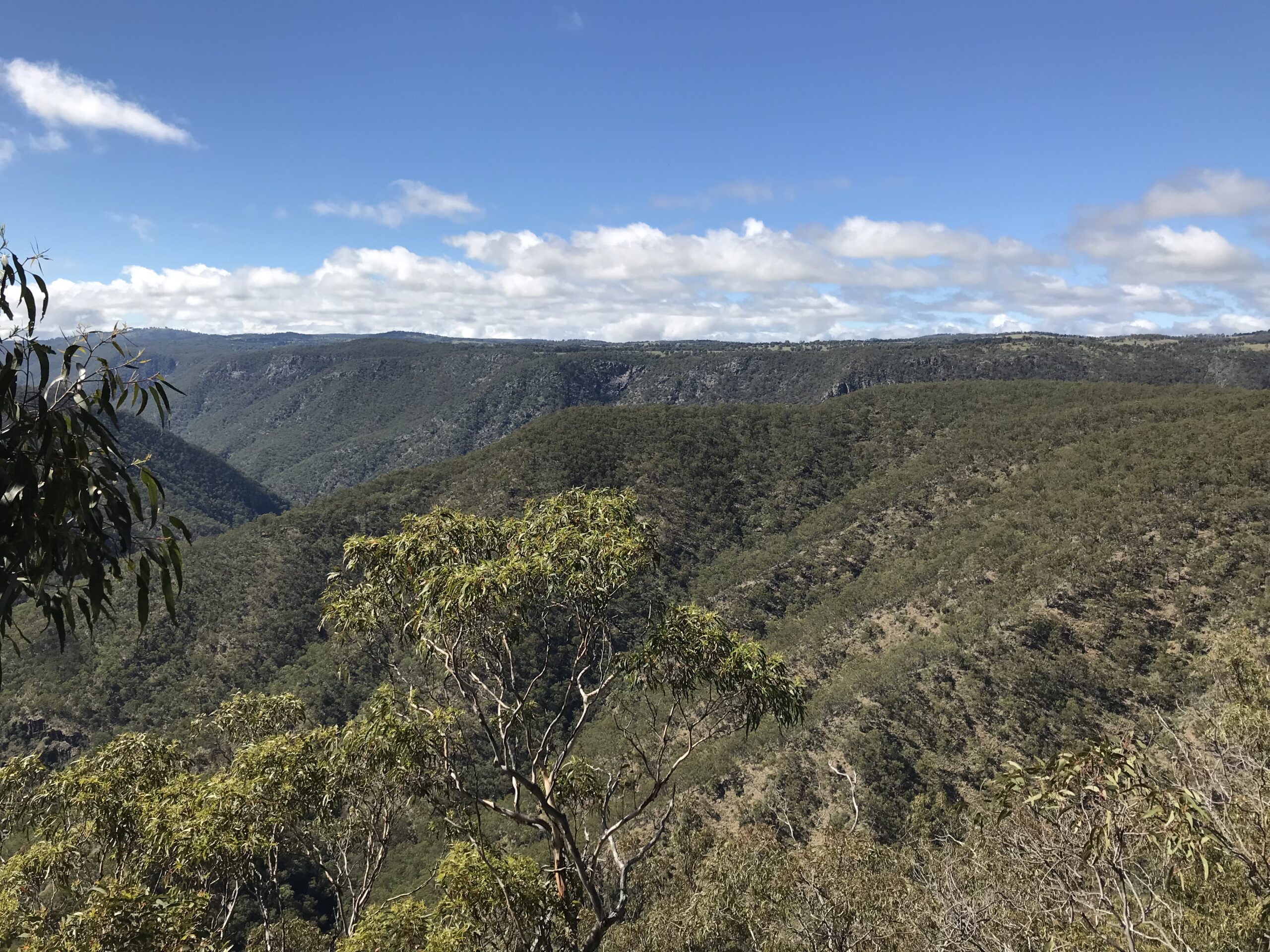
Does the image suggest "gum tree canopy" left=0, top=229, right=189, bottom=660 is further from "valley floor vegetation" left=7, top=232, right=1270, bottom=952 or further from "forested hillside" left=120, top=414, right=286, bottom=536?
"forested hillside" left=120, top=414, right=286, bottom=536

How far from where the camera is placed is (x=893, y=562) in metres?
63.2

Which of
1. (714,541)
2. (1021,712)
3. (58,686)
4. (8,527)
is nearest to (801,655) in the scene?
(1021,712)

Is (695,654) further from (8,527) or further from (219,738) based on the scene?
(219,738)

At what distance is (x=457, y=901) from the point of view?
1073 centimetres

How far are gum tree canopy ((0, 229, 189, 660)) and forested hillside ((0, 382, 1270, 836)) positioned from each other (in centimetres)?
1563

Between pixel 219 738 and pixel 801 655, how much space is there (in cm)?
4310

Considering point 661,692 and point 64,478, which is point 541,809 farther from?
point 64,478

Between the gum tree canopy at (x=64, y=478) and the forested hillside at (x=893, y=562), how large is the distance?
15.6 meters

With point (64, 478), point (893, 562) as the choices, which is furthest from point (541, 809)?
point (893, 562)

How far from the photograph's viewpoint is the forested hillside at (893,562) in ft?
119

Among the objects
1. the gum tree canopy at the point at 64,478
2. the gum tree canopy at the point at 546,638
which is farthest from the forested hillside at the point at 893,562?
the gum tree canopy at the point at 64,478

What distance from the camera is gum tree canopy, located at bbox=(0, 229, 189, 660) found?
4898 millimetres

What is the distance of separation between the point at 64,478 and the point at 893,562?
65.2m

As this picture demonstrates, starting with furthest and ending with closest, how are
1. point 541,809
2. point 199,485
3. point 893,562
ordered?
point 199,485, point 893,562, point 541,809
